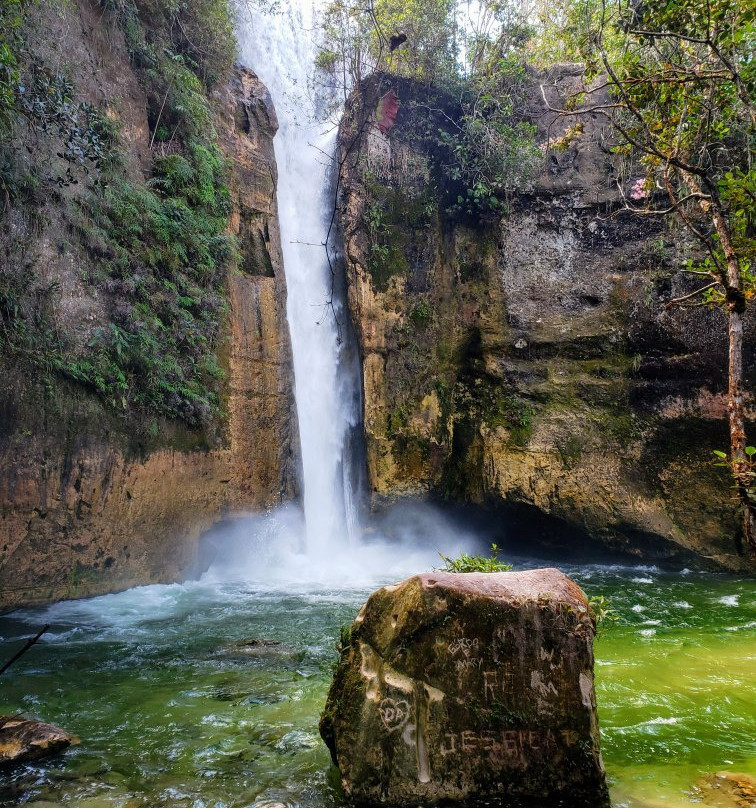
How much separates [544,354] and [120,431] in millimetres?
8133

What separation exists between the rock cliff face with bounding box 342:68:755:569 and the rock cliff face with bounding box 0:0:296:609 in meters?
2.28

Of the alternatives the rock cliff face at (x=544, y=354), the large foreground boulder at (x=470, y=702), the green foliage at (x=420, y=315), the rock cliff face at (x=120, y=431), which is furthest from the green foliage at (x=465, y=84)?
the large foreground boulder at (x=470, y=702)

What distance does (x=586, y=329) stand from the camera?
1179 cm

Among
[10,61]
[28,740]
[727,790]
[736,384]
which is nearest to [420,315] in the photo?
[10,61]

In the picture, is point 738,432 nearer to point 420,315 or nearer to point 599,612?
point 599,612

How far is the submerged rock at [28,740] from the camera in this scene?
3.44 metres

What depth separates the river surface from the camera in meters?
3.19

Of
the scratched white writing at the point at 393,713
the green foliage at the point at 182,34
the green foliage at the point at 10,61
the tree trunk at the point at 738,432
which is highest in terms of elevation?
the green foliage at the point at 182,34

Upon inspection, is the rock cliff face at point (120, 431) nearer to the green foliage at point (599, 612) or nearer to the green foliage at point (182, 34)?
the green foliage at point (182, 34)

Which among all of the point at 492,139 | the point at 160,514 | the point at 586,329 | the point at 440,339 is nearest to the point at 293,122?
the point at 492,139

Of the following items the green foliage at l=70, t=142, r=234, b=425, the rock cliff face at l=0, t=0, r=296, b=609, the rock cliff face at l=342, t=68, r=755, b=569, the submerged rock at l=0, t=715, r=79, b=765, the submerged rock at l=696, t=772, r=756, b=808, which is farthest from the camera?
the rock cliff face at l=342, t=68, r=755, b=569

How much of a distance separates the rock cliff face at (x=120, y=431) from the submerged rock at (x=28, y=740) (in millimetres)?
3768

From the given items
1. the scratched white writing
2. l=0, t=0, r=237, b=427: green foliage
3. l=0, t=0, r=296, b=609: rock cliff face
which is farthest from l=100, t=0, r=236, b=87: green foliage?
the scratched white writing

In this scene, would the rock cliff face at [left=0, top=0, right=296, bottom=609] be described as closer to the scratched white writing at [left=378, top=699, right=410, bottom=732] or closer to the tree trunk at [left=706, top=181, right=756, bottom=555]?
the scratched white writing at [left=378, top=699, right=410, bottom=732]
